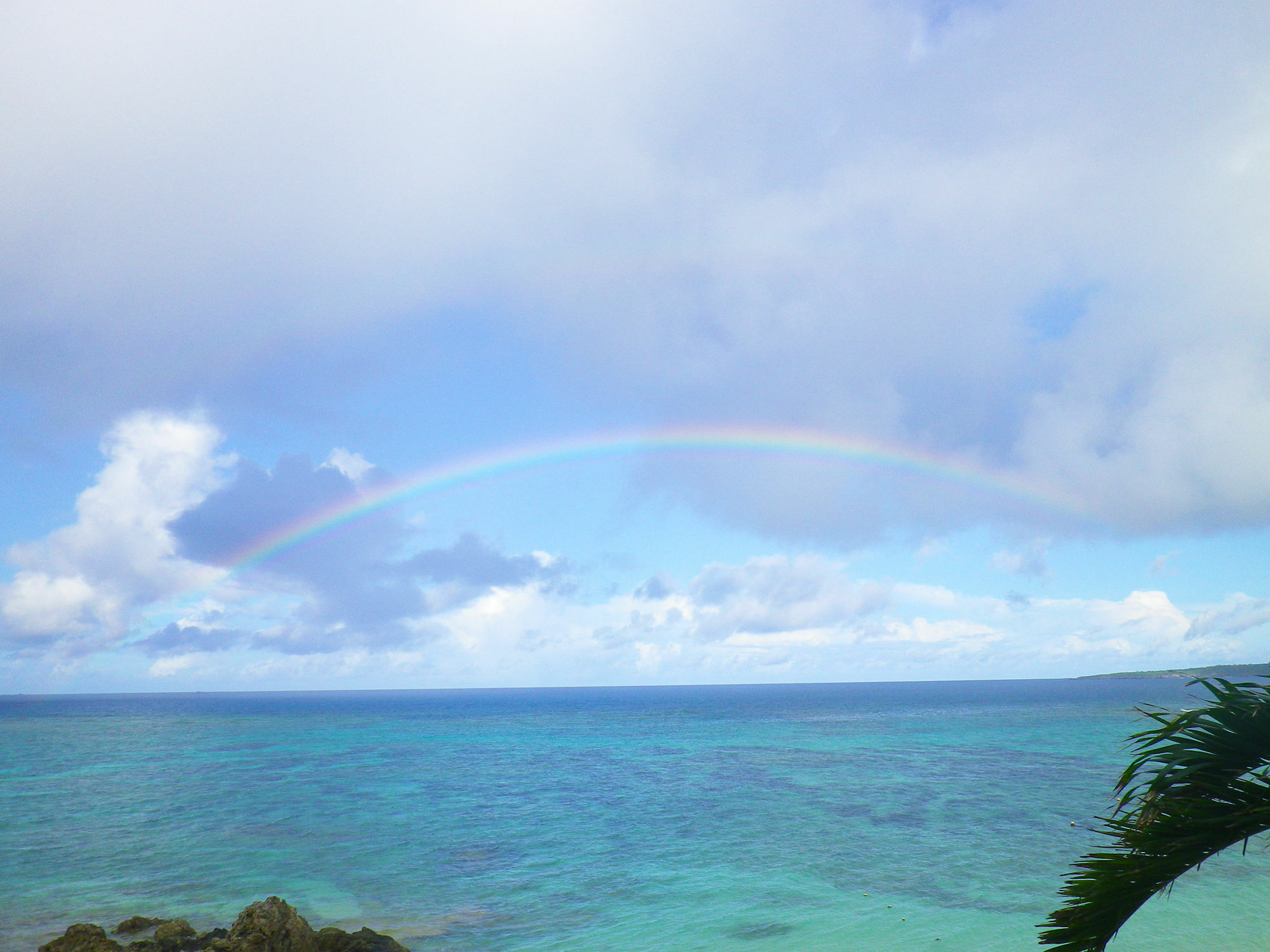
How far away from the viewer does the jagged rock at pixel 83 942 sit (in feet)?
49.5

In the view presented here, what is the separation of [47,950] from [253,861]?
10498 millimetres

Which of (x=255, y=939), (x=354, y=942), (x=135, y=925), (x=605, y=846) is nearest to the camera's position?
(x=255, y=939)

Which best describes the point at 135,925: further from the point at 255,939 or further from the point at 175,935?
the point at 255,939

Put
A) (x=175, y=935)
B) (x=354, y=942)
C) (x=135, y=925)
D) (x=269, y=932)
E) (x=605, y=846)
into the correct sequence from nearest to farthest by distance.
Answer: (x=269, y=932)
(x=354, y=942)
(x=175, y=935)
(x=135, y=925)
(x=605, y=846)

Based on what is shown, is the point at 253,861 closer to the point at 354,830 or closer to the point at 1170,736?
the point at 354,830

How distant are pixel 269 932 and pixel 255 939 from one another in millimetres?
256

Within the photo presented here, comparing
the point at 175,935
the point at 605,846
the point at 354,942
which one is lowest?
the point at 605,846

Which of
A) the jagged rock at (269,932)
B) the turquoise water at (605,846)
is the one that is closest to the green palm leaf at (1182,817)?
the turquoise water at (605,846)

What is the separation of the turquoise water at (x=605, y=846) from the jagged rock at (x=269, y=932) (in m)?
2.99

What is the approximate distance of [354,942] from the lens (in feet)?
50.5

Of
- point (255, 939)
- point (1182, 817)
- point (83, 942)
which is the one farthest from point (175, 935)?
point (1182, 817)

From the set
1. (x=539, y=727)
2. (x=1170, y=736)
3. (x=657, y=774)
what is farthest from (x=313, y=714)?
(x=1170, y=736)

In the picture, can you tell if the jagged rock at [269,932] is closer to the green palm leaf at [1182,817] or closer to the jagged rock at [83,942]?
the jagged rock at [83,942]

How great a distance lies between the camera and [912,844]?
2595 cm
